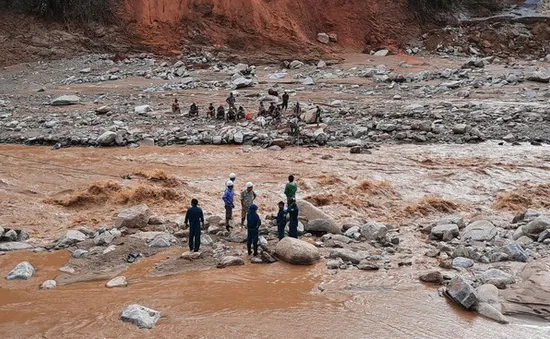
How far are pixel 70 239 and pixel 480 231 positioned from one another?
7.08 m

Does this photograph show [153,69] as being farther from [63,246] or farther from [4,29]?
[63,246]

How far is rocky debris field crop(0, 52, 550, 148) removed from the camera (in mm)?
17531

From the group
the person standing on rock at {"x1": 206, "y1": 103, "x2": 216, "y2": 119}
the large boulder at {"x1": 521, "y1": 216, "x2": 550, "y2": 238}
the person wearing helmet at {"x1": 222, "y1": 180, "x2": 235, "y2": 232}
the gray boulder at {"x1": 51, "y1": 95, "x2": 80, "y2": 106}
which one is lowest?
the large boulder at {"x1": 521, "y1": 216, "x2": 550, "y2": 238}

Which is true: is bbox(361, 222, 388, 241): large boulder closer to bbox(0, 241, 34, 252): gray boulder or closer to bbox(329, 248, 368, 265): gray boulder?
bbox(329, 248, 368, 265): gray boulder

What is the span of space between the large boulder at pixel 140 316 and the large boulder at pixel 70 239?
317cm

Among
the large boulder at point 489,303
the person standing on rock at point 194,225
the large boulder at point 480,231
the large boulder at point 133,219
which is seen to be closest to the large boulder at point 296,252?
the person standing on rock at point 194,225

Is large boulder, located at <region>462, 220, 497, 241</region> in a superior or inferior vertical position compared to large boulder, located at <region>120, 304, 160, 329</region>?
superior

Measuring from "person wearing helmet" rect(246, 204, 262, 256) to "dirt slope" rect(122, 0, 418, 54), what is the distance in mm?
20897

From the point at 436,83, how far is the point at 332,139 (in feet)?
27.3

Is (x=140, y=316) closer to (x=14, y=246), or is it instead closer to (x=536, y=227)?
(x=14, y=246)

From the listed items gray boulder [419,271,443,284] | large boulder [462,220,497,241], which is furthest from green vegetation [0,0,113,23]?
gray boulder [419,271,443,284]

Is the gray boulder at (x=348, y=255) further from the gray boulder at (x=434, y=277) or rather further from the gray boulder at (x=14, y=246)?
the gray boulder at (x=14, y=246)

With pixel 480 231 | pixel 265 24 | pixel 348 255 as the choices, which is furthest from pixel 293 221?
pixel 265 24

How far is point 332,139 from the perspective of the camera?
56.9 feet
